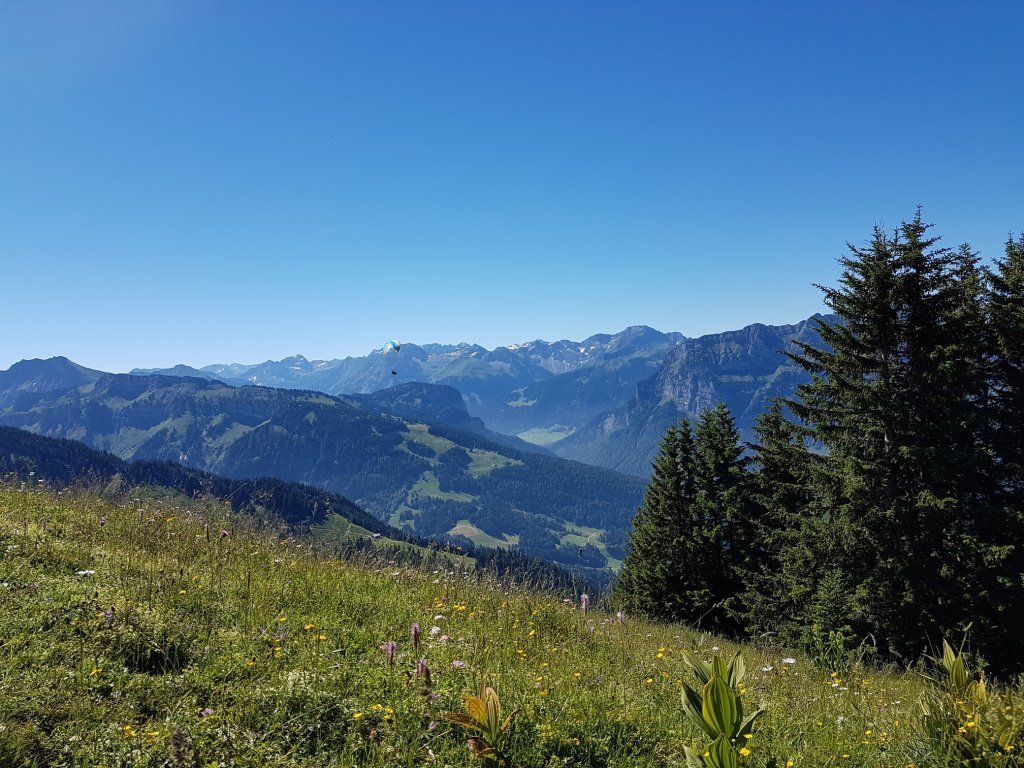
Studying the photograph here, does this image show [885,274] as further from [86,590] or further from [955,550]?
[86,590]

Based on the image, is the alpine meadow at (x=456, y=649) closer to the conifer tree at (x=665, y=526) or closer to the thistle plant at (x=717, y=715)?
the thistle plant at (x=717, y=715)

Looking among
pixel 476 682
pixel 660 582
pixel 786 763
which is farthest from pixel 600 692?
pixel 660 582

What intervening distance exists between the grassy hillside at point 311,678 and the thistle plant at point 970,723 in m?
0.27

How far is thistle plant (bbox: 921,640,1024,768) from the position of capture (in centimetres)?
328

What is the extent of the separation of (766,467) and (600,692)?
91.3 feet

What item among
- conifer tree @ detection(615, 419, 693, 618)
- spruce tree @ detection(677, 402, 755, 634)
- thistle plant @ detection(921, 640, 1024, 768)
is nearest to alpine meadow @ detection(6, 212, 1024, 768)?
thistle plant @ detection(921, 640, 1024, 768)

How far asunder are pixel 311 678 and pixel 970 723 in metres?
4.65

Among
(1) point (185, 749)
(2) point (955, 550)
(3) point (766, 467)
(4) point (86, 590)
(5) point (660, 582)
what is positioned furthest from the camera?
(5) point (660, 582)

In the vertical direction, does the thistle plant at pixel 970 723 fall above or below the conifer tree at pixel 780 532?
above

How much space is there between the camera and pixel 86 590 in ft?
18.0

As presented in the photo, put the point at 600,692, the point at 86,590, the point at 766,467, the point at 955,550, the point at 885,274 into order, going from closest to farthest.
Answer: the point at 600,692
the point at 86,590
the point at 955,550
the point at 885,274
the point at 766,467

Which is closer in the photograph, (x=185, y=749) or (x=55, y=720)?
(x=185, y=749)

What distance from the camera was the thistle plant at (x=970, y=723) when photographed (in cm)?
328

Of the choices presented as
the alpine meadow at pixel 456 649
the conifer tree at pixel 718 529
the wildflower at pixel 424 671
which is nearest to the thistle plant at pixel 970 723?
the alpine meadow at pixel 456 649
